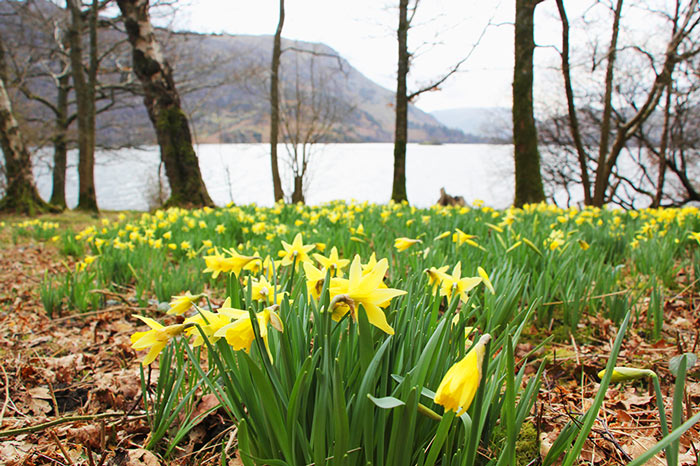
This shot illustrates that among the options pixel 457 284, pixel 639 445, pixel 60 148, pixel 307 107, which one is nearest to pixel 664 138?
pixel 307 107

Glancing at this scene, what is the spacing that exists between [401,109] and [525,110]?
3689mm

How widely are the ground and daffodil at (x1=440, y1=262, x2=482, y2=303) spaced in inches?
14.9

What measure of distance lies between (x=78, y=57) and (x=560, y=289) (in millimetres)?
11708

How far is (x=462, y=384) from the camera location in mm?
643

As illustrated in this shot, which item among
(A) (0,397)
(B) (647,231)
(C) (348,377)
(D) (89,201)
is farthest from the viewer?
(D) (89,201)

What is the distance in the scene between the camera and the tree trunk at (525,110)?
7.64 m

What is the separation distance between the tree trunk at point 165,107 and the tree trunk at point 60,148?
290 inches

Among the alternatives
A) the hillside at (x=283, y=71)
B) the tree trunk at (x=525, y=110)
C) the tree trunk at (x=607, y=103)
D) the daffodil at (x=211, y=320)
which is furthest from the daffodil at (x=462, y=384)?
the tree trunk at (x=607, y=103)

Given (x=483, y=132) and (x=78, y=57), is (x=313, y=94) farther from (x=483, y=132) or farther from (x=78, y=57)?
(x=483, y=132)

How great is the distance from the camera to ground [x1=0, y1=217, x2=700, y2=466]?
1125 millimetres

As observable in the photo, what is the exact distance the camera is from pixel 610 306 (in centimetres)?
202

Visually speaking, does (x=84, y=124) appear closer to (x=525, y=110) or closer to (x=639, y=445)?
(x=525, y=110)

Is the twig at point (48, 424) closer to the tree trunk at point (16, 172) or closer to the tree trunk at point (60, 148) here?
the tree trunk at point (16, 172)

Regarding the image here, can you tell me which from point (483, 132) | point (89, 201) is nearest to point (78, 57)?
point (89, 201)
